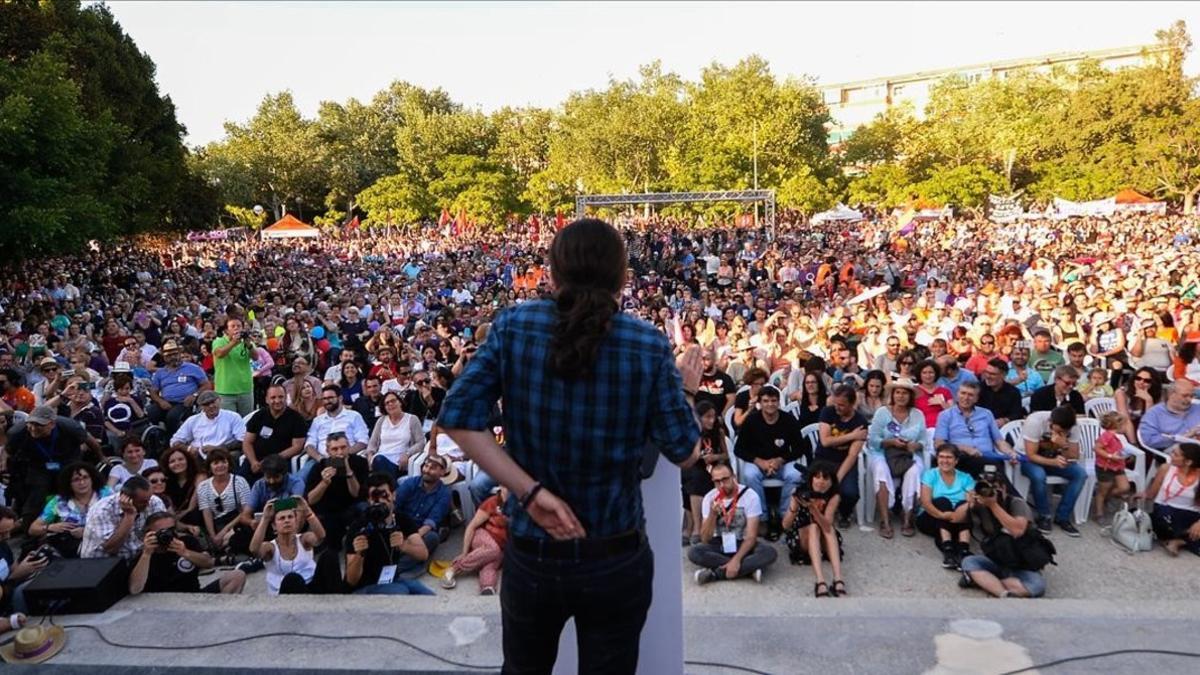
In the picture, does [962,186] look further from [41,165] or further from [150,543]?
[150,543]

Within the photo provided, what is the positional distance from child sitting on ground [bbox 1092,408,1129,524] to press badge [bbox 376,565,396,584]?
4531 mm

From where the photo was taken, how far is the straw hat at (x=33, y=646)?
289 centimetres

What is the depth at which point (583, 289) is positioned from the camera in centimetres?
150

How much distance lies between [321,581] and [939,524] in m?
3.59

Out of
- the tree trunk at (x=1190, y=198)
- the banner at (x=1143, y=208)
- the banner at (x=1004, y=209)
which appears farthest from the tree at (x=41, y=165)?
the tree trunk at (x=1190, y=198)

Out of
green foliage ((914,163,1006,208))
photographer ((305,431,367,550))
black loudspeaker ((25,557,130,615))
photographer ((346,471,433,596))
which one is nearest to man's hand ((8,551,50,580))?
black loudspeaker ((25,557,130,615))

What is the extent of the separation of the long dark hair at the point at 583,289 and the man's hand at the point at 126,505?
3.83 m

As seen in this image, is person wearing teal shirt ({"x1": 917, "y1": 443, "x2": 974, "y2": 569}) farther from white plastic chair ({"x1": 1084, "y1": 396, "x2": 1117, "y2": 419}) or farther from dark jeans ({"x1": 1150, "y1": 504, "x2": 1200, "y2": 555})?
white plastic chair ({"x1": 1084, "y1": 396, "x2": 1117, "y2": 419})

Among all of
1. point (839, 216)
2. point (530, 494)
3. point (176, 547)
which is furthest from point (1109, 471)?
point (839, 216)

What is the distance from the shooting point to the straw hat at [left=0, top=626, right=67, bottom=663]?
9.48ft

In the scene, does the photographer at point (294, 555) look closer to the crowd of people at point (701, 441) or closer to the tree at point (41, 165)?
the crowd of people at point (701, 441)

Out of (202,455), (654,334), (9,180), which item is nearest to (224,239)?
(9,180)

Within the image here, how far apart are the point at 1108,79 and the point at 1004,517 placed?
4084 cm

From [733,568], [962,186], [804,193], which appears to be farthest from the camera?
[962,186]
